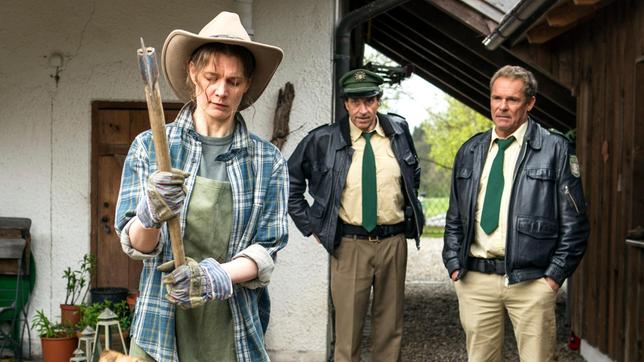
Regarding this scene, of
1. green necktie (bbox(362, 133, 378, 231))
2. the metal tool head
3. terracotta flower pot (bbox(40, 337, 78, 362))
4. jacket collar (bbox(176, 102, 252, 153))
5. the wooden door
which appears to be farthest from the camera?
the wooden door

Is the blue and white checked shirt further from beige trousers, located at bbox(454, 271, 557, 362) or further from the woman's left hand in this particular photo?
beige trousers, located at bbox(454, 271, 557, 362)

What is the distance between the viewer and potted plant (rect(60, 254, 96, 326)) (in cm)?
690

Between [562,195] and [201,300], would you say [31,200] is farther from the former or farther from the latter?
[201,300]

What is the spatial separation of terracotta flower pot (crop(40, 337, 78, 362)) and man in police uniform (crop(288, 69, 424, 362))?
2.12 m

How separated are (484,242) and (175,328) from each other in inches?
99.6

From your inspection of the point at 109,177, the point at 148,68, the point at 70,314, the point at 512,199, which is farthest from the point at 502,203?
the point at 70,314

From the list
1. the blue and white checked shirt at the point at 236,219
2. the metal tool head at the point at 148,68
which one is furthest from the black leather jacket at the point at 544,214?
the metal tool head at the point at 148,68

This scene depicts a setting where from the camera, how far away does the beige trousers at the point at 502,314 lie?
4.77m

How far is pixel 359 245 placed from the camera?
5625mm

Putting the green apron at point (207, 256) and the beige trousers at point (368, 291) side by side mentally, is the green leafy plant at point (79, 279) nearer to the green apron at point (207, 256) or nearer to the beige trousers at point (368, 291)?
the beige trousers at point (368, 291)

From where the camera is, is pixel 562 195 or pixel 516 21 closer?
pixel 562 195

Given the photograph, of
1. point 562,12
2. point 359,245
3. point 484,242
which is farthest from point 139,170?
point 562,12

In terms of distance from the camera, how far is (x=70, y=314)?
6.89m

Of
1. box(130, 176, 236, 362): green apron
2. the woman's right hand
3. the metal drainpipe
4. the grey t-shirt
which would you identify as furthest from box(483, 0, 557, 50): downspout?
the woman's right hand
